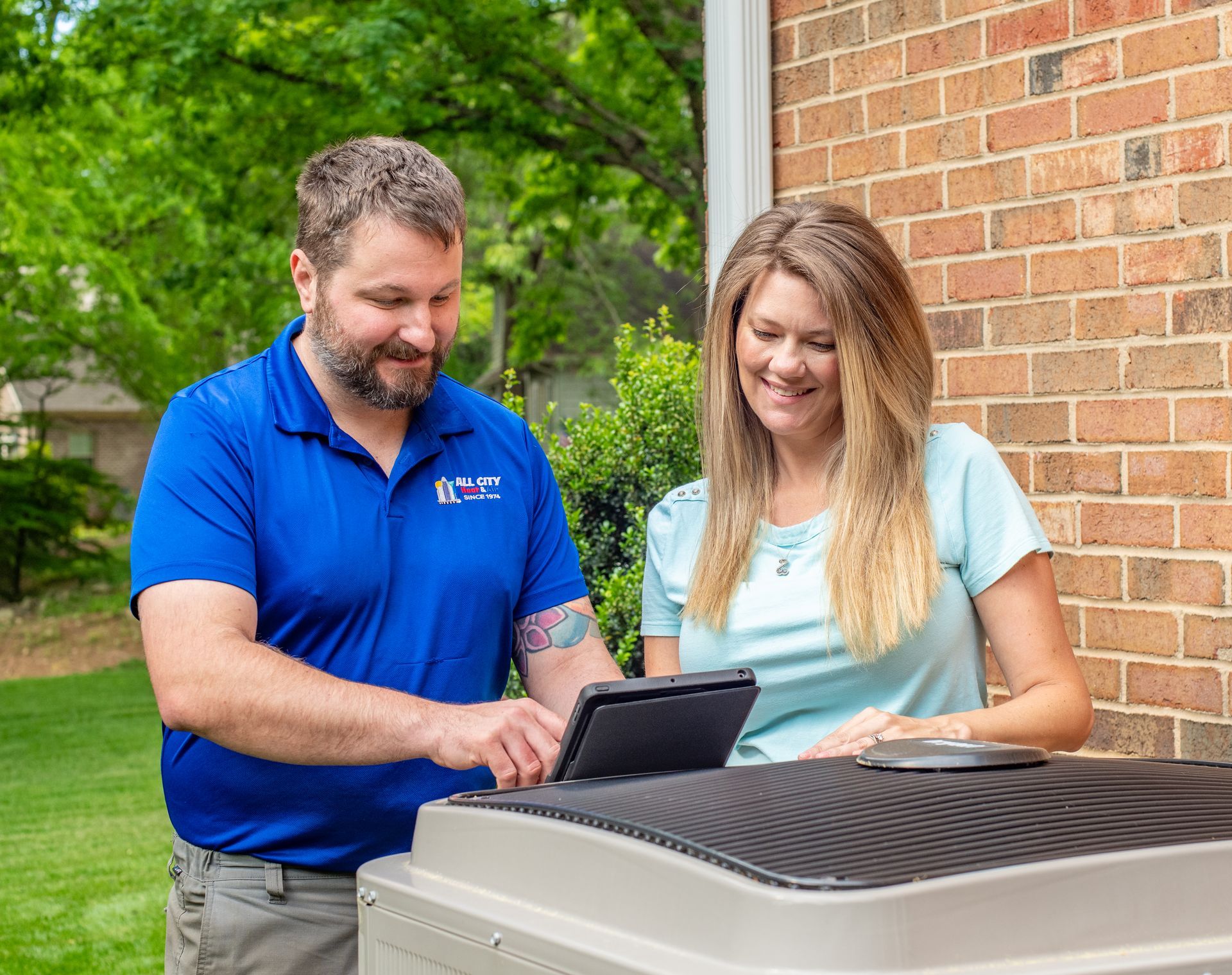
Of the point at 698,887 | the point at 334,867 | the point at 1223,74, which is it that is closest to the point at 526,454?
the point at 334,867

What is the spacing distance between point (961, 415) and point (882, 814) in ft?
7.43

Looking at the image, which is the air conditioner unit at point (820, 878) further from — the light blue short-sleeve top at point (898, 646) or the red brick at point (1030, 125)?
the red brick at point (1030, 125)

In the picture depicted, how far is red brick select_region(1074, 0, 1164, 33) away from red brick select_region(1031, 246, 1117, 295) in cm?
51

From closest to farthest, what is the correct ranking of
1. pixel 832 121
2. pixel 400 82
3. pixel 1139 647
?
pixel 1139 647 → pixel 832 121 → pixel 400 82

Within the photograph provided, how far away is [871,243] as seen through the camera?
7.76 feet

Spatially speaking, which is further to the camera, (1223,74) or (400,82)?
(400,82)

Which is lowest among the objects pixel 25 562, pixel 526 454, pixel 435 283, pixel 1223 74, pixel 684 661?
pixel 25 562

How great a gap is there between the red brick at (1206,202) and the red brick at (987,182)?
42cm

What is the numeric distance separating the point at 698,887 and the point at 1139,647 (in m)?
2.20

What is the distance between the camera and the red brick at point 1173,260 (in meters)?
2.90

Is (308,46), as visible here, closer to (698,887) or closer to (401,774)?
(401,774)

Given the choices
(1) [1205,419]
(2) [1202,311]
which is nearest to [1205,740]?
(1) [1205,419]

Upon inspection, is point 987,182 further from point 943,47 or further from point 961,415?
point 961,415

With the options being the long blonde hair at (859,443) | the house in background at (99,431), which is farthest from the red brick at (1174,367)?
A: the house in background at (99,431)
